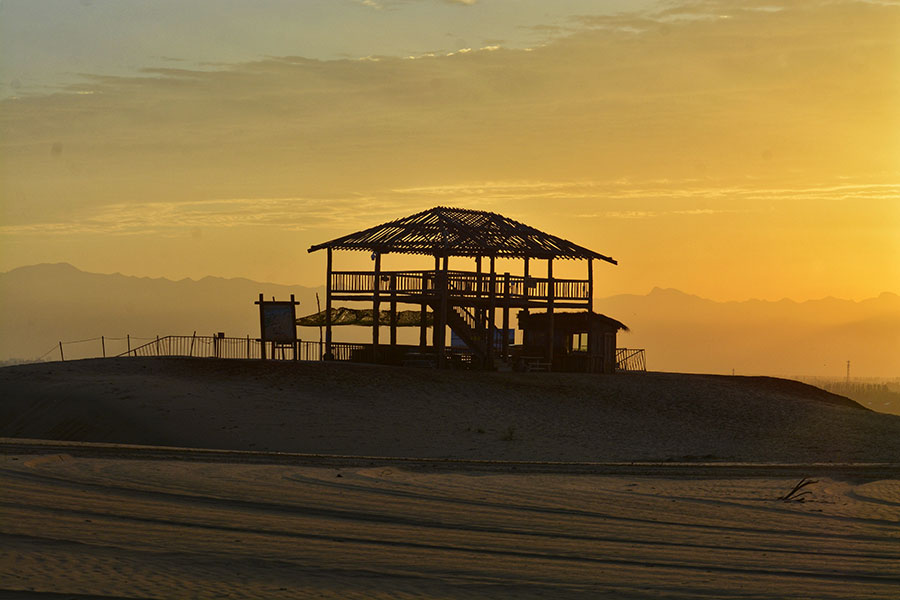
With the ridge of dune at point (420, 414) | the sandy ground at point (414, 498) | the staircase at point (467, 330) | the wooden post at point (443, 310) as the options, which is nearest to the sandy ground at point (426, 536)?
the sandy ground at point (414, 498)

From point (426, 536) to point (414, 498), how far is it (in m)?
3.21

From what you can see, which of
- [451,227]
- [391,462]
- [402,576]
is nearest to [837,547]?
[402,576]

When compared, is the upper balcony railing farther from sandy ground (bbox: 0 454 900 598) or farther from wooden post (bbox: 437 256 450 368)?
sandy ground (bbox: 0 454 900 598)

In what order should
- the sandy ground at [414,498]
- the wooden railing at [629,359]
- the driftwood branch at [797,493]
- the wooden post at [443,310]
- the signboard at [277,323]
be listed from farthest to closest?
the wooden railing at [629,359]
the wooden post at [443,310]
the signboard at [277,323]
the driftwood branch at [797,493]
the sandy ground at [414,498]

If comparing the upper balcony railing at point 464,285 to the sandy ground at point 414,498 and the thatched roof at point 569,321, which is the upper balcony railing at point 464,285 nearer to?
the thatched roof at point 569,321

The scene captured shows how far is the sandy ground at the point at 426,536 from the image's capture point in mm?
10367

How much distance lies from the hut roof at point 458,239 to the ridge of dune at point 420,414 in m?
6.38

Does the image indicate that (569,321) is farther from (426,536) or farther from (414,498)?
(426,536)

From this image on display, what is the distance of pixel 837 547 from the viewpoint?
12844 millimetres

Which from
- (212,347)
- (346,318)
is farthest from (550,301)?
(212,347)

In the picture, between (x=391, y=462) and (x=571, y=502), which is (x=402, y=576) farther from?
(x=391, y=462)

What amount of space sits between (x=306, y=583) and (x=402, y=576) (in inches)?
36.3

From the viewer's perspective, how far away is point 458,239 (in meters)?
46.3

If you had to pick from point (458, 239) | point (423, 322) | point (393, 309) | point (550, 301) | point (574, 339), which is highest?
point (458, 239)
